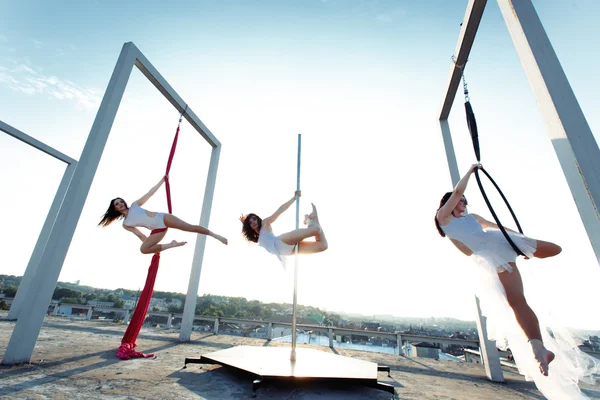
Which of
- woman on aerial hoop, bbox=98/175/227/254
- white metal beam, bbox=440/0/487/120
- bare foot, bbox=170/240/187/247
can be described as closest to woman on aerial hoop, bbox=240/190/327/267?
woman on aerial hoop, bbox=98/175/227/254

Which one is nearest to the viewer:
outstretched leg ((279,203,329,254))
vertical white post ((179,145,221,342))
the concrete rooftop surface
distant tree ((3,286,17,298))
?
the concrete rooftop surface

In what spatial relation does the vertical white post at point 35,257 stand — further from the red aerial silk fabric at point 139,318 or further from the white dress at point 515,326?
the white dress at point 515,326

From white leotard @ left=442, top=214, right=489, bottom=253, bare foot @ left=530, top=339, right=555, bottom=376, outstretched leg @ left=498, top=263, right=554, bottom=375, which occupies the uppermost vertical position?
white leotard @ left=442, top=214, right=489, bottom=253

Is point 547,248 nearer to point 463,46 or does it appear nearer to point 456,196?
point 456,196

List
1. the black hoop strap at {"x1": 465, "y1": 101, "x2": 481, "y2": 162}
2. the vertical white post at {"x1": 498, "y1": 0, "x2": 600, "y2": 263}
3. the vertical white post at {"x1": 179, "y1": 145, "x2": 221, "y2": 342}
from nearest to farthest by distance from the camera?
the vertical white post at {"x1": 498, "y1": 0, "x2": 600, "y2": 263}
the black hoop strap at {"x1": 465, "y1": 101, "x2": 481, "y2": 162}
the vertical white post at {"x1": 179, "y1": 145, "x2": 221, "y2": 342}

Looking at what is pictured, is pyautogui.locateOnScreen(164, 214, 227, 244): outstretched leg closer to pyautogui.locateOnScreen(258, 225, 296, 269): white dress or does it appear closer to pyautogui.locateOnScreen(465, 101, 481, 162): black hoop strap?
pyautogui.locateOnScreen(258, 225, 296, 269): white dress

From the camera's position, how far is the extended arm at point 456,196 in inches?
77.4

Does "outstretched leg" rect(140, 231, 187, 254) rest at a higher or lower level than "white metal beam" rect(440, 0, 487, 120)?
lower

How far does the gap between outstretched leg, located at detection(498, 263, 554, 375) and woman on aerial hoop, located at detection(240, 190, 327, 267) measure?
5.58 feet

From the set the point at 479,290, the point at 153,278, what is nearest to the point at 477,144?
the point at 479,290

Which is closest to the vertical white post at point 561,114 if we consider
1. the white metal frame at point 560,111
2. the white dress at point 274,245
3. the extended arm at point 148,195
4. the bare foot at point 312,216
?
the white metal frame at point 560,111

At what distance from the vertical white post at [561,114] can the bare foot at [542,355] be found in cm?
62

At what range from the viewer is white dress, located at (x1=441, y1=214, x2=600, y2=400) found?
1745mm

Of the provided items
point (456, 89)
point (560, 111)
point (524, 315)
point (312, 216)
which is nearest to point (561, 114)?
point (560, 111)
